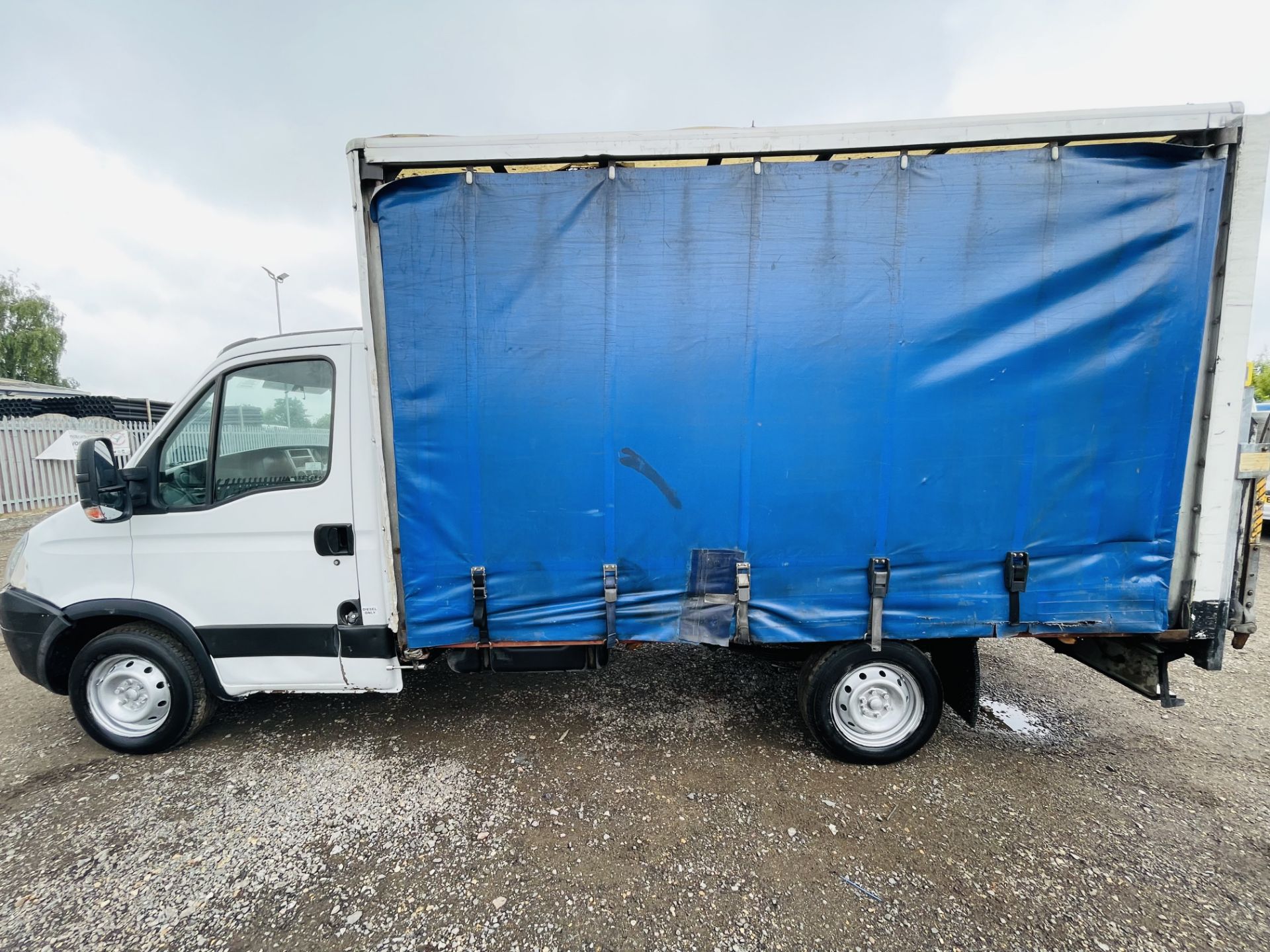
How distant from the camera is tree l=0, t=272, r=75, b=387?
31.7 m

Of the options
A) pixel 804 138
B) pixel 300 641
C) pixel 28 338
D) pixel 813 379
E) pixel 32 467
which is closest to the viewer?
pixel 804 138

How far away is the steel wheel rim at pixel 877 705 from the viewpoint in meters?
2.87

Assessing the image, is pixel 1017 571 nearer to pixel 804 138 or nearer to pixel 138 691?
pixel 804 138

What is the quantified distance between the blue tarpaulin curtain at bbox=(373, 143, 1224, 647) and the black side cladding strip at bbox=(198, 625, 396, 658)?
582 millimetres

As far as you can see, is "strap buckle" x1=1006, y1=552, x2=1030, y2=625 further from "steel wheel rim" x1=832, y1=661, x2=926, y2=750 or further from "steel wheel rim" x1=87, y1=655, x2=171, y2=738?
"steel wheel rim" x1=87, y1=655, x2=171, y2=738

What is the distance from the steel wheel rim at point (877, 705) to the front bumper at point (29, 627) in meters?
4.50

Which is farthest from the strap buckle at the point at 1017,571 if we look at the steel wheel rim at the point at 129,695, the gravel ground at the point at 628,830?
the steel wheel rim at the point at 129,695

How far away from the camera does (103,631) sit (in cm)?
303

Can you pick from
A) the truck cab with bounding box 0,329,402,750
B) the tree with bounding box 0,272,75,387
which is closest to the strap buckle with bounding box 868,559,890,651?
the truck cab with bounding box 0,329,402,750

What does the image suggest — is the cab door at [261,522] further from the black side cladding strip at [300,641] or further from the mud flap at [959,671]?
the mud flap at [959,671]

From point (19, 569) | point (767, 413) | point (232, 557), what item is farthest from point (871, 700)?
point (19, 569)

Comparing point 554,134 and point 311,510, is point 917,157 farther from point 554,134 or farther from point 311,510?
point 311,510

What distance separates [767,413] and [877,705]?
6.11 feet

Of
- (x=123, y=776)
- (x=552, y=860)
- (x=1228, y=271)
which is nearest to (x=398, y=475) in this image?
(x=552, y=860)
